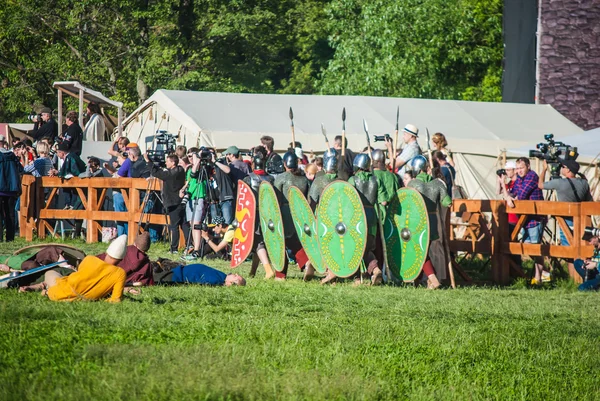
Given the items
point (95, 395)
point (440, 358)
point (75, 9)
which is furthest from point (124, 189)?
point (75, 9)

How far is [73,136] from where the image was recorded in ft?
64.3

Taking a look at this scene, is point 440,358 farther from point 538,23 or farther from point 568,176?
point 538,23

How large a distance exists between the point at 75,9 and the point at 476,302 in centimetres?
→ 2980

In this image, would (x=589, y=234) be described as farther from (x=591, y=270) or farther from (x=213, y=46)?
(x=213, y=46)

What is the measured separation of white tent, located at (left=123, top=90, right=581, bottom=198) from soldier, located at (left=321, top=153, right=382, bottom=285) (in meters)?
7.49

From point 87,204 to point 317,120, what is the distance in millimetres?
5301

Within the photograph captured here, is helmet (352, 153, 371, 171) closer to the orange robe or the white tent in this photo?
the orange robe

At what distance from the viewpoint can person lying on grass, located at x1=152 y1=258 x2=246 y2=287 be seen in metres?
11.3

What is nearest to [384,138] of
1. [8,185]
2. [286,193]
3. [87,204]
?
[286,193]

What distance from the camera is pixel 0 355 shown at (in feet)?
21.4

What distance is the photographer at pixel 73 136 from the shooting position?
19.4 meters

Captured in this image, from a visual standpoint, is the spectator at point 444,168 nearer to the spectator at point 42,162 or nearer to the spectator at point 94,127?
the spectator at point 42,162

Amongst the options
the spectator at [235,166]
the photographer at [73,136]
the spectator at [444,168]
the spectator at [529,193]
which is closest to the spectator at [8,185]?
the photographer at [73,136]

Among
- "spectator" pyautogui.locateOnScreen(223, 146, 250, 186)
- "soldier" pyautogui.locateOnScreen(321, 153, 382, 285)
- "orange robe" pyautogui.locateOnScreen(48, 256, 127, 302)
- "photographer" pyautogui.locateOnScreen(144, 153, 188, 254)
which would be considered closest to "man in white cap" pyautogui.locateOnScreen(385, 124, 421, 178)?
"soldier" pyautogui.locateOnScreen(321, 153, 382, 285)
